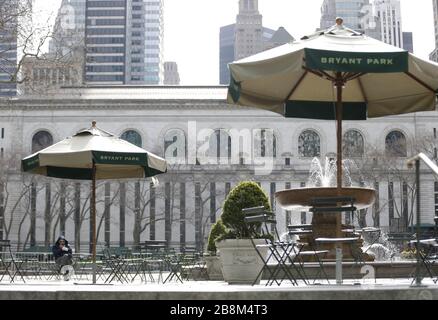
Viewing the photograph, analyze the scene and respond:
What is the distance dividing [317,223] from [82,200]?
52.6m

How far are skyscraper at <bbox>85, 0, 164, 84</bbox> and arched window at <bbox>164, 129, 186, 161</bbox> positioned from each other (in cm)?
10537

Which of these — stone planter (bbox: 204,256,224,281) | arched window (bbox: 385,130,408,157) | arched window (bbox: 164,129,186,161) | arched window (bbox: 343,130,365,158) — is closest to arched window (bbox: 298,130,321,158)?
arched window (bbox: 343,130,365,158)

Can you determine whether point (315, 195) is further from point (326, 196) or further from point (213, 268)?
point (213, 268)

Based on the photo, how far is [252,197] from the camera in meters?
15.8

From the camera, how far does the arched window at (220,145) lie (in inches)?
2731

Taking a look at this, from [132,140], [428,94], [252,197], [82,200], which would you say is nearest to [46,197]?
[82,200]

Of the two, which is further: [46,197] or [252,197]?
[46,197]

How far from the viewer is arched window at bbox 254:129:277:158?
70.2 metres

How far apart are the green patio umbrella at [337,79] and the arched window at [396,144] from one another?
155 feet

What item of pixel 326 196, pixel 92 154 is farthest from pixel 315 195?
pixel 92 154

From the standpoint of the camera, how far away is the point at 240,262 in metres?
12.5

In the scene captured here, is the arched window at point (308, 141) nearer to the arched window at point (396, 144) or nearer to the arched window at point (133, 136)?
the arched window at point (396, 144)

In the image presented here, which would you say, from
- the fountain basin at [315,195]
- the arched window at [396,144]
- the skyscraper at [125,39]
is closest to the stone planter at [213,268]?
the fountain basin at [315,195]

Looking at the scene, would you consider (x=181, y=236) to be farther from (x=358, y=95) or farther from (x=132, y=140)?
(x=358, y=95)
